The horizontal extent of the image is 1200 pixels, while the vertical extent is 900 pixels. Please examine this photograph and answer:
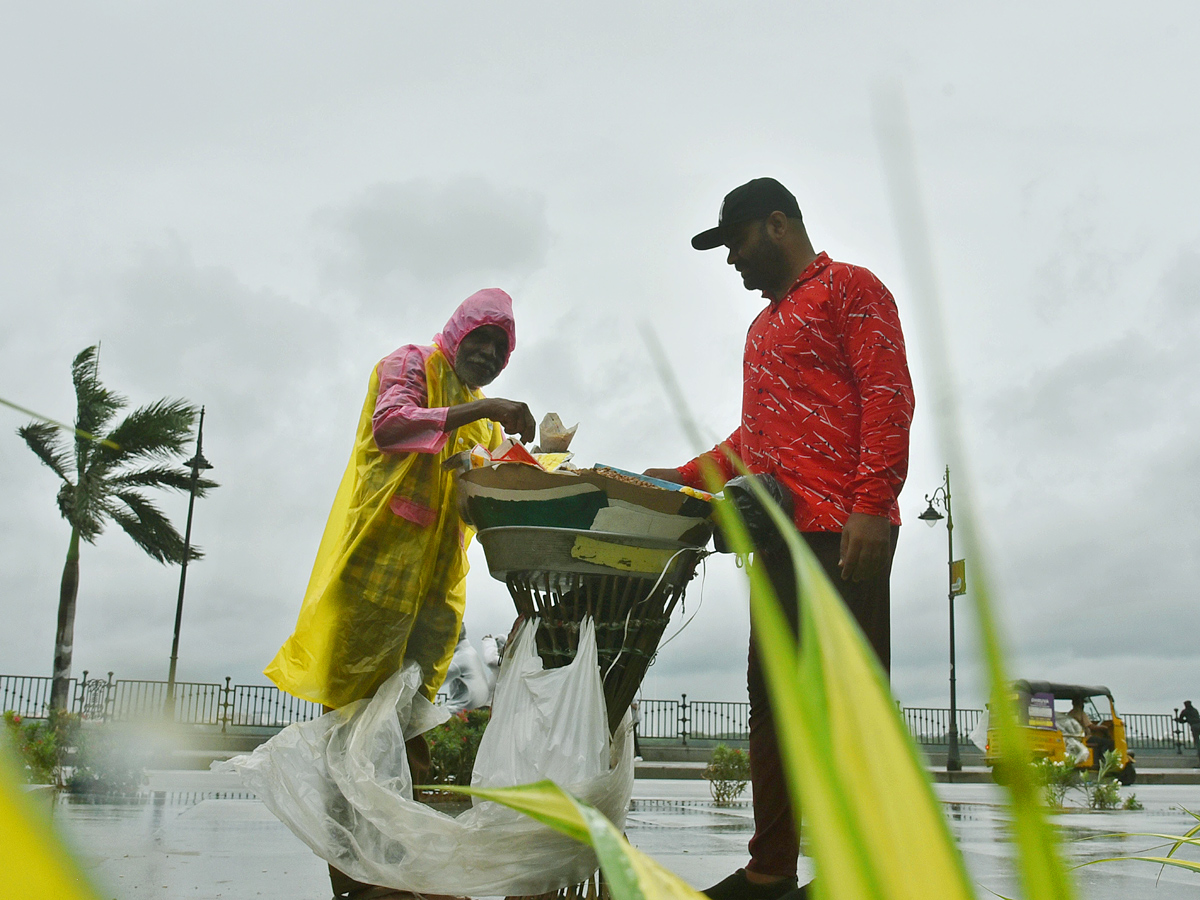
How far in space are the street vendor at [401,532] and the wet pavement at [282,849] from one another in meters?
0.41

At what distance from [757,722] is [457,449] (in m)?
1.18

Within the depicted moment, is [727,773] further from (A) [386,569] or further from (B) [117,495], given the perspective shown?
(B) [117,495]

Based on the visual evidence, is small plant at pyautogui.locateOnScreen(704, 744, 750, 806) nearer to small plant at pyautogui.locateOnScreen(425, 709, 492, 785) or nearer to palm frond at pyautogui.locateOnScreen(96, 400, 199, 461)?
small plant at pyautogui.locateOnScreen(425, 709, 492, 785)

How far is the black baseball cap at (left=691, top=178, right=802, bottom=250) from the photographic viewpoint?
243cm

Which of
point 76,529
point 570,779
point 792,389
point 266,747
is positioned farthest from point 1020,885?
point 76,529

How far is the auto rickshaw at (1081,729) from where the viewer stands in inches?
612

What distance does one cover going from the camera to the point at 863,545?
6.84 ft

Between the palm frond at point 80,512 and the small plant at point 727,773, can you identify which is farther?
the palm frond at point 80,512

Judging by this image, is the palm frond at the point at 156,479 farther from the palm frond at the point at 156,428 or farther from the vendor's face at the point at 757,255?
the vendor's face at the point at 757,255

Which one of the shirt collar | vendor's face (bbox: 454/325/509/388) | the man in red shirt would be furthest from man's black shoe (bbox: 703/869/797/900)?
vendor's face (bbox: 454/325/509/388)

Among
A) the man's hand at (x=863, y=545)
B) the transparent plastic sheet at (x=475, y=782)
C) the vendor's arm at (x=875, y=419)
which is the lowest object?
the transparent plastic sheet at (x=475, y=782)

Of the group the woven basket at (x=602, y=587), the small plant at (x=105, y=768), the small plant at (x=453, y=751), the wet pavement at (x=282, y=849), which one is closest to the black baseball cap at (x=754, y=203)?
the woven basket at (x=602, y=587)

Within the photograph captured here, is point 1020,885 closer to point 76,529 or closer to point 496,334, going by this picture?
point 496,334

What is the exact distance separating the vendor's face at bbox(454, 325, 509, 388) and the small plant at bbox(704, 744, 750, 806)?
604 cm
